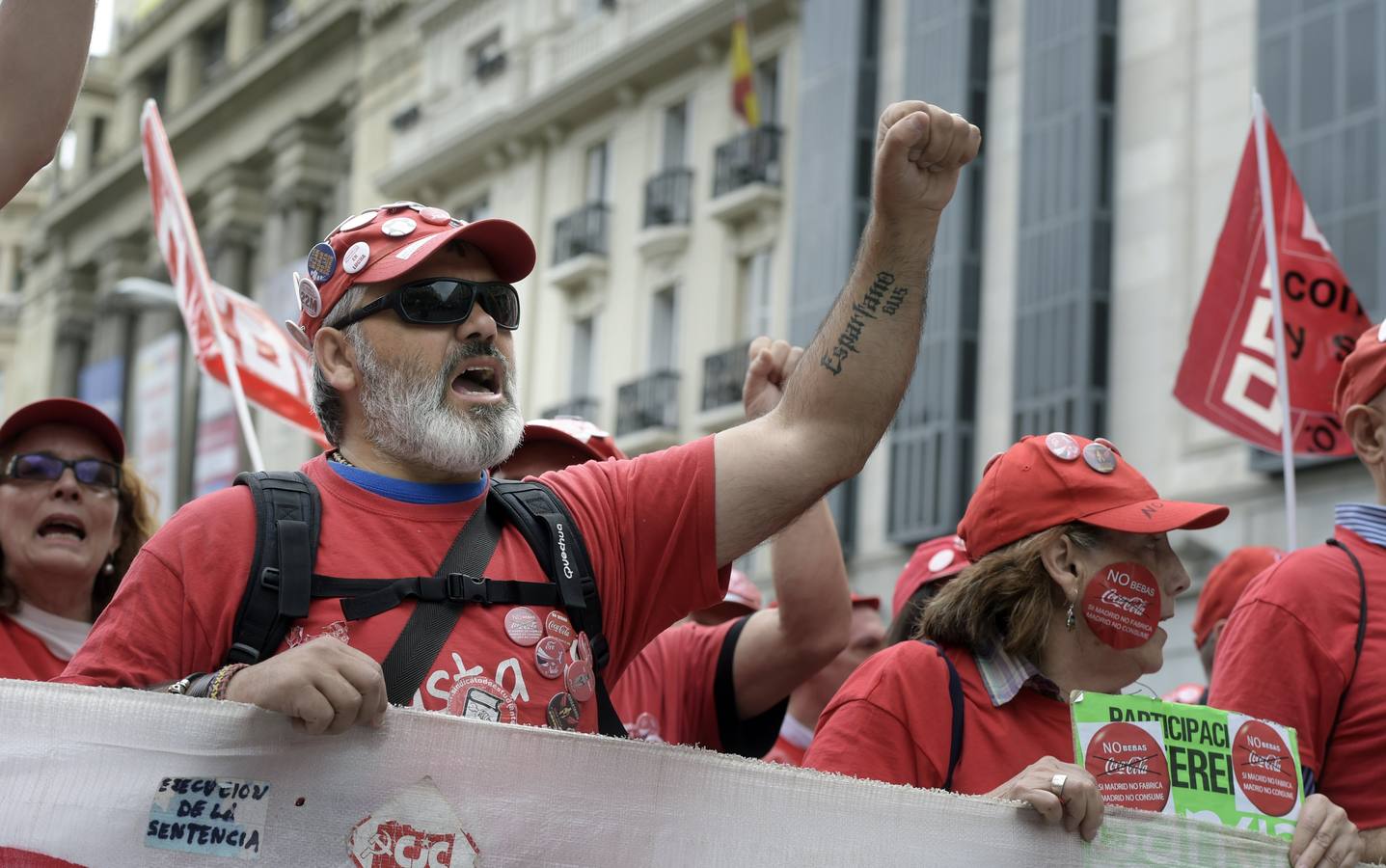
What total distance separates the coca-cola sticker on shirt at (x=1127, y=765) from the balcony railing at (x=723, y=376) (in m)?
21.0

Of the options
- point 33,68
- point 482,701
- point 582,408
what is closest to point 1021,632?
point 482,701

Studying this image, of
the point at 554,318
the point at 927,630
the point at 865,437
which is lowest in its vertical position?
the point at 927,630

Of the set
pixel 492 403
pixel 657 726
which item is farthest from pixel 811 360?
pixel 657 726

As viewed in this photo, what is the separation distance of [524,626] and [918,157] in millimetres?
822

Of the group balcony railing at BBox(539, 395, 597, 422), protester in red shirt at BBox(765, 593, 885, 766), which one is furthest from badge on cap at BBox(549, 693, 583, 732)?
balcony railing at BBox(539, 395, 597, 422)

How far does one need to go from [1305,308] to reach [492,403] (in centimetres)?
391

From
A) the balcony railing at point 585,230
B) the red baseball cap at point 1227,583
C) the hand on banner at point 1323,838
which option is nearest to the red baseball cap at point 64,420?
the hand on banner at point 1323,838

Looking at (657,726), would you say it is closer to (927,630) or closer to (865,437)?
(927,630)

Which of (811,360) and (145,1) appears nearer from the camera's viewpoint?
(811,360)

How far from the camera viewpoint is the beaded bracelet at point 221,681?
266cm

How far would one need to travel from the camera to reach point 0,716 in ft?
8.70

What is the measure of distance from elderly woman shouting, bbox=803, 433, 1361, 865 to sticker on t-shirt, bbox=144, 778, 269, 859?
98 centimetres

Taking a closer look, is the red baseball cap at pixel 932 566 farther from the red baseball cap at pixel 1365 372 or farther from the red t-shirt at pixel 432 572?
the red t-shirt at pixel 432 572

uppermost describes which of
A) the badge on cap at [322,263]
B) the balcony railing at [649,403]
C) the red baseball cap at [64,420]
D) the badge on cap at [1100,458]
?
the balcony railing at [649,403]
